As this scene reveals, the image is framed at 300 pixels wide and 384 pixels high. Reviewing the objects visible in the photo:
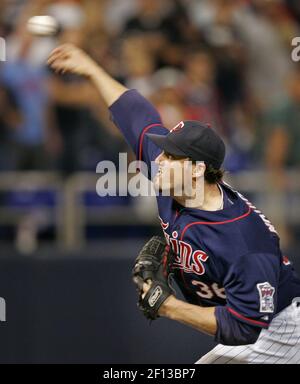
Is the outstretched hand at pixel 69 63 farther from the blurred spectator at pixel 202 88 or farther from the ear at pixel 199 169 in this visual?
the blurred spectator at pixel 202 88

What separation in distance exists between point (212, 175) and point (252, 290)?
1.98 feet

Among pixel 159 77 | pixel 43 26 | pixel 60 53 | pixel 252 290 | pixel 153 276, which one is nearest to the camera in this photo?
pixel 252 290

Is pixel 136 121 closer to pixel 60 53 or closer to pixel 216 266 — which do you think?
pixel 60 53

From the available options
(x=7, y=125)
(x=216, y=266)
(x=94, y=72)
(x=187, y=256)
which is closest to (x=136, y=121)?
(x=94, y=72)

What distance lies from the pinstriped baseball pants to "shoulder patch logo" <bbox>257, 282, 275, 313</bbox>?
1.32 ft

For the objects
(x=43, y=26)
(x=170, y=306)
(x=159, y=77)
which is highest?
(x=159, y=77)

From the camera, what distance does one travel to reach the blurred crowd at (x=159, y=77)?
7395 millimetres

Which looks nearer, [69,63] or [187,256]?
[187,256]

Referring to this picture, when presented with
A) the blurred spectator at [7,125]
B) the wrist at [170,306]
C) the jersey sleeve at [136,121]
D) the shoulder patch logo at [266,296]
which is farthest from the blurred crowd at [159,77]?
the shoulder patch logo at [266,296]

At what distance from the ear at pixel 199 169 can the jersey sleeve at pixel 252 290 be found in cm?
45

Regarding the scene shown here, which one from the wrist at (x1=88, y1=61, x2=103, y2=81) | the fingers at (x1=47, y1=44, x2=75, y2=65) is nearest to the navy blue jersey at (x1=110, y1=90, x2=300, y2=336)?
the wrist at (x1=88, y1=61, x2=103, y2=81)

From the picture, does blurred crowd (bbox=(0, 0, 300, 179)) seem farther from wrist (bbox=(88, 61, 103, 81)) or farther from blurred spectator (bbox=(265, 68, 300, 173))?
wrist (bbox=(88, 61, 103, 81))

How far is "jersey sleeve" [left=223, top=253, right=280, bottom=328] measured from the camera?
151 inches

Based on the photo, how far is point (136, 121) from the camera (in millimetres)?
4625
